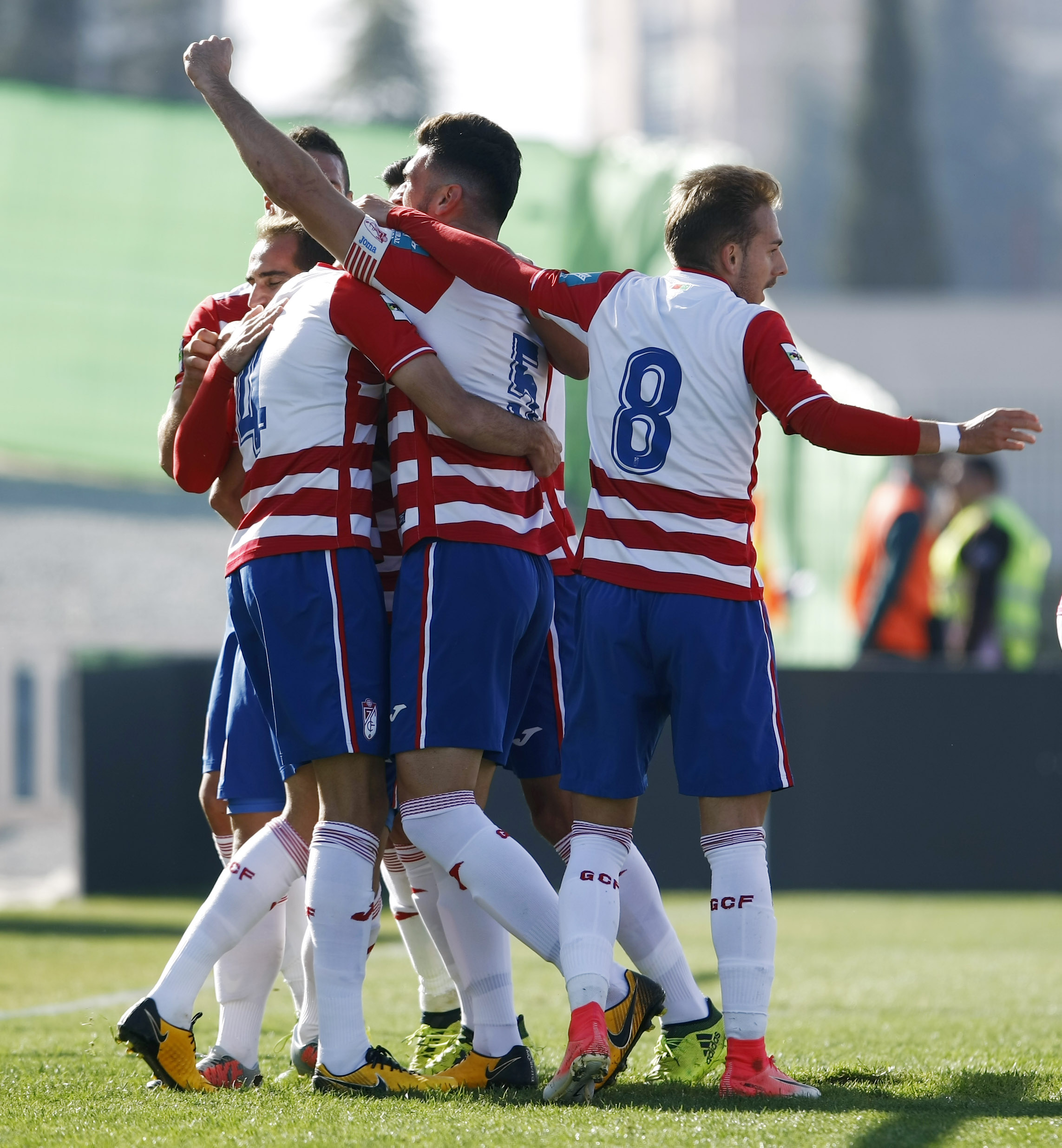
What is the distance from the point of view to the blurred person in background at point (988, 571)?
10.1 metres

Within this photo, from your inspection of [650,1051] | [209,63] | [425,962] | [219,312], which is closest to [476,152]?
[209,63]

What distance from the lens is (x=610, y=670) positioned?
3.51 metres

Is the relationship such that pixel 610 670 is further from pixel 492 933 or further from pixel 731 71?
pixel 731 71

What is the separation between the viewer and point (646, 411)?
139 inches

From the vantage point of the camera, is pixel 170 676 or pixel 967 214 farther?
pixel 967 214

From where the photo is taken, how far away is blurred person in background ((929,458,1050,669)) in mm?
10055

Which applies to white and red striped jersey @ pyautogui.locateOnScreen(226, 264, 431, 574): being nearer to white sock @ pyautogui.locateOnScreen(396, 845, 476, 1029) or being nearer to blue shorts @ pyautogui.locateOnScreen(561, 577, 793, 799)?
blue shorts @ pyautogui.locateOnScreen(561, 577, 793, 799)

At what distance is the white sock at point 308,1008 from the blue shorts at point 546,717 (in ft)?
2.03

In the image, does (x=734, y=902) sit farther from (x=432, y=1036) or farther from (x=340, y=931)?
(x=432, y=1036)

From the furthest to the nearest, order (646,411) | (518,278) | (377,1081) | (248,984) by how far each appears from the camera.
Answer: (248,984) → (518,278) → (646,411) → (377,1081)

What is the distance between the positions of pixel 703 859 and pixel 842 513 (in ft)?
9.51

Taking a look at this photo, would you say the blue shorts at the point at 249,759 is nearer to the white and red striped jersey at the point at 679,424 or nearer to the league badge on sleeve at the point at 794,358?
the white and red striped jersey at the point at 679,424

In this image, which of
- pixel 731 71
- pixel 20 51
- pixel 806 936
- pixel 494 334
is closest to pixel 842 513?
pixel 806 936

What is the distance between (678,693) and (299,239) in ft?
5.09
